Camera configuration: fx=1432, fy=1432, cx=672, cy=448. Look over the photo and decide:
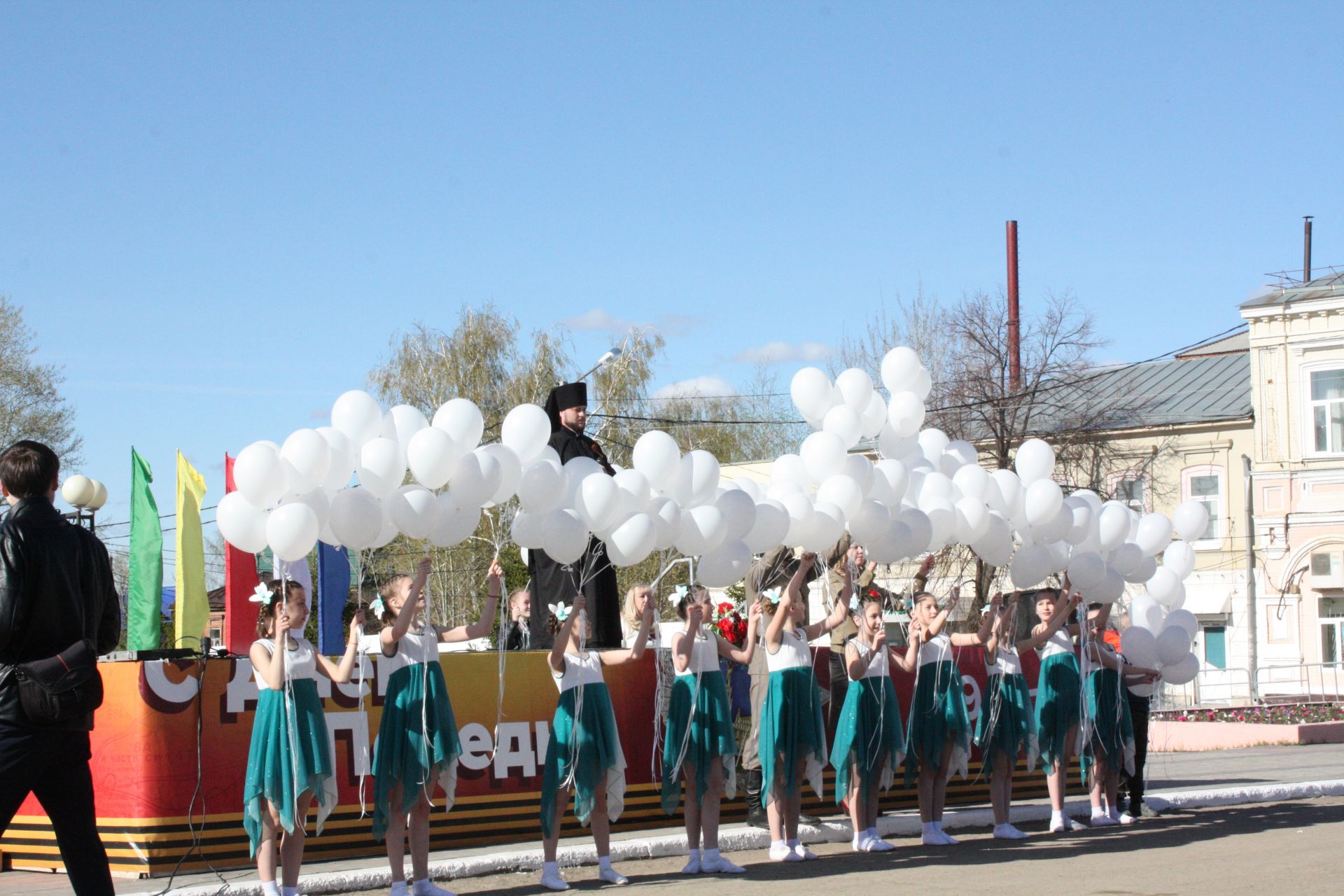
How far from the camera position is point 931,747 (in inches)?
381

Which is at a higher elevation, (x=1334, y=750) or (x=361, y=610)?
(x=361, y=610)

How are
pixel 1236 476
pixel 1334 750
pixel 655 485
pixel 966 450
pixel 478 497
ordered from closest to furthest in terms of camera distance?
pixel 478 497 → pixel 655 485 → pixel 966 450 → pixel 1334 750 → pixel 1236 476

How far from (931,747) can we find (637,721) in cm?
201

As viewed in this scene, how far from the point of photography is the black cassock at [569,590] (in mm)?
9570

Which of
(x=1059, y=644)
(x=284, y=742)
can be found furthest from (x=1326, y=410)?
(x=284, y=742)

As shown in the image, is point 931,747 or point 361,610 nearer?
point 361,610

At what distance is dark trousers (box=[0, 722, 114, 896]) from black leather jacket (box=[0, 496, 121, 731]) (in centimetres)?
5

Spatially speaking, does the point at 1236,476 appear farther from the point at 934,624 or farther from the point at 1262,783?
the point at 934,624

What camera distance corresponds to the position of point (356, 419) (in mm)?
7406

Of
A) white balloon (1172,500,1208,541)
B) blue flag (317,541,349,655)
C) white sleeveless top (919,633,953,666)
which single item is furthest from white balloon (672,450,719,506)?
blue flag (317,541,349,655)

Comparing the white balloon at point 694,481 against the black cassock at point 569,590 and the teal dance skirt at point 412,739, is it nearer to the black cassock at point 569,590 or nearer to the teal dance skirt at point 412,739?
the black cassock at point 569,590

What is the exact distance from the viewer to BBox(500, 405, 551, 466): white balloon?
7.73 meters

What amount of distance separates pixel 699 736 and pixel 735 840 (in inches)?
49.8

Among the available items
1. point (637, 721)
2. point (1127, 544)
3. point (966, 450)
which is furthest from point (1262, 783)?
point (637, 721)
